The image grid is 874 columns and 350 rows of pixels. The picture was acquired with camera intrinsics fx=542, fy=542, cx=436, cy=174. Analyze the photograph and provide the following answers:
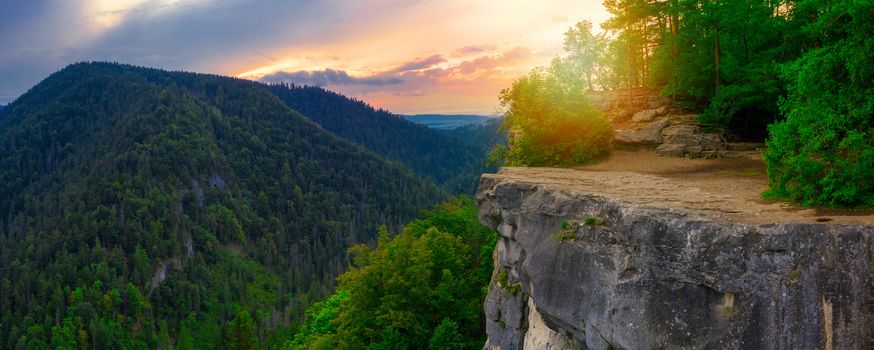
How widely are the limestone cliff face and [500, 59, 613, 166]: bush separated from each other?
10531 mm

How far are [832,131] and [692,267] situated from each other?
557 centimetres

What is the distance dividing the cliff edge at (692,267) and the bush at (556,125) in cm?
841

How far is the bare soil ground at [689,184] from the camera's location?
12.5 meters

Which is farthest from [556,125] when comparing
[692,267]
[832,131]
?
[692,267]

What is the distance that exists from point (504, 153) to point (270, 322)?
119m

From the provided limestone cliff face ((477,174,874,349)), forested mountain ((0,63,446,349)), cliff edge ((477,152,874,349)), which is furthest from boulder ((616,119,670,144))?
forested mountain ((0,63,446,349))

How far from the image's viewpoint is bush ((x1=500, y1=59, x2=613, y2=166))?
88.6ft

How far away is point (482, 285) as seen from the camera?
33125 mm

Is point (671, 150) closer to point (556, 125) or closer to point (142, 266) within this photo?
point (556, 125)

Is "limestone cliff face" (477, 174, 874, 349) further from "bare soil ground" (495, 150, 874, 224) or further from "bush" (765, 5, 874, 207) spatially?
"bush" (765, 5, 874, 207)

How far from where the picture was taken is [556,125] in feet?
89.6

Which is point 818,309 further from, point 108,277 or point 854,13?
point 108,277

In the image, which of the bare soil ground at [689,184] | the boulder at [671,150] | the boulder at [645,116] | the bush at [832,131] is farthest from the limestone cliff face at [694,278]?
the boulder at [645,116]

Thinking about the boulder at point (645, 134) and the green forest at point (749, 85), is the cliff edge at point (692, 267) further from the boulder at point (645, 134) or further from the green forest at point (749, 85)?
the boulder at point (645, 134)
